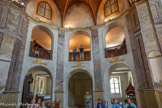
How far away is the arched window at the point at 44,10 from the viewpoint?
12191 millimetres

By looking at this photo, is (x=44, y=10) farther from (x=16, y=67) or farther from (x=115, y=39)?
(x=115, y=39)

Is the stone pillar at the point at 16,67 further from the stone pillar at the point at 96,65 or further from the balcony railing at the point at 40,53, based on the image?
the stone pillar at the point at 96,65

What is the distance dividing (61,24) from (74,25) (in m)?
1.53

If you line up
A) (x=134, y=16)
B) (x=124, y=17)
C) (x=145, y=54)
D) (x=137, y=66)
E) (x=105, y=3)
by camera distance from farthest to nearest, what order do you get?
(x=105, y=3)
(x=124, y=17)
(x=134, y=16)
(x=137, y=66)
(x=145, y=54)

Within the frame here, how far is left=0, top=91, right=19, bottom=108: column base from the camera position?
729 centimetres

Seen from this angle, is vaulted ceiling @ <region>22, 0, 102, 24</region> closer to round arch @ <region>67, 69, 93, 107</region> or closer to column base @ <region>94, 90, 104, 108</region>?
round arch @ <region>67, 69, 93, 107</region>

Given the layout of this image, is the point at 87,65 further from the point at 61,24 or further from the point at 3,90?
the point at 3,90

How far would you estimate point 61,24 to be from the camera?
43.5 ft

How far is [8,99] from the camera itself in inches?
296

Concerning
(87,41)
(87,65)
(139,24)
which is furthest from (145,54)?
(87,41)

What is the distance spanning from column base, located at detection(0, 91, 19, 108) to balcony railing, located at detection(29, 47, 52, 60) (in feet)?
12.1

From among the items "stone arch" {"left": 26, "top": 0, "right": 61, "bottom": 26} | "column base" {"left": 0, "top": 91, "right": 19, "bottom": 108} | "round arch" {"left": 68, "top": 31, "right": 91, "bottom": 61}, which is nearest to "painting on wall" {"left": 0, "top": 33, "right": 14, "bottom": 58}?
"column base" {"left": 0, "top": 91, "right": 19, "bottom": 108}

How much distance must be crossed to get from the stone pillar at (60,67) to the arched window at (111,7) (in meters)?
5.45

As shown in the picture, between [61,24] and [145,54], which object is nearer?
[145,54]
